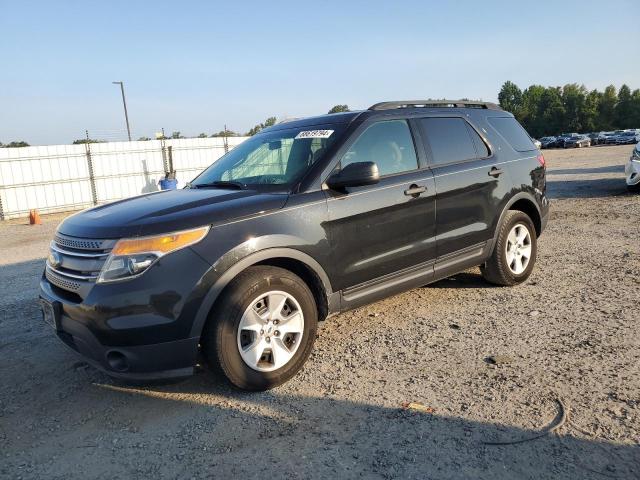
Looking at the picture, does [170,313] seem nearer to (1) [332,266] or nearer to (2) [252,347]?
(2) [252,347]

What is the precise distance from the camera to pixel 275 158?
4.23m

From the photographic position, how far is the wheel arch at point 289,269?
3.13m

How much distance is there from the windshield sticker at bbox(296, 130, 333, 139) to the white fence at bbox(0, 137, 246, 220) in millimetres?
14878

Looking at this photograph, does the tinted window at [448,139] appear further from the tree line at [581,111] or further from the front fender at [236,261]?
the tree line at [581,111]

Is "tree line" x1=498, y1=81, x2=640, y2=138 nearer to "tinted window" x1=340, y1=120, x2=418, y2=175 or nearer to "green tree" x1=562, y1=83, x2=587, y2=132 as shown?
"green tree" x1=562, y1=83, x2=587, y2=132

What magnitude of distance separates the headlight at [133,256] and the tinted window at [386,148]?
153cm

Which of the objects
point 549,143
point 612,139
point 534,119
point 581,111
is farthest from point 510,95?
point 612,139

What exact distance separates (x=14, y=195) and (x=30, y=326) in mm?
14832

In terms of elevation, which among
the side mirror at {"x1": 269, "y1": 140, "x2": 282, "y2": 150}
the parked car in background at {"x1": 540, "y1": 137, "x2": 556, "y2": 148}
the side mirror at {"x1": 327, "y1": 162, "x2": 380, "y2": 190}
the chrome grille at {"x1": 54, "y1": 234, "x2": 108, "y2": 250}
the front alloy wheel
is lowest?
the front alloy wheel

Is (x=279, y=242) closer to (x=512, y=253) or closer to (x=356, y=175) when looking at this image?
(x=356, y=175)

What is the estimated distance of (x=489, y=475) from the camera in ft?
7.96

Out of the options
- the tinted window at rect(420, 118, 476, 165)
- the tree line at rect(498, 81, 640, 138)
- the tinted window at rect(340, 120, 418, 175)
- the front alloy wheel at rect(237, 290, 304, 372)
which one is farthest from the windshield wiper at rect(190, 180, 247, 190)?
the tree line at rect(498, 81, 640, 138)

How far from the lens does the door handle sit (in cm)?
414

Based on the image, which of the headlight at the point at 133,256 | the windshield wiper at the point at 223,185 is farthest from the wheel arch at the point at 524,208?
the headlight at the point at 133,256
